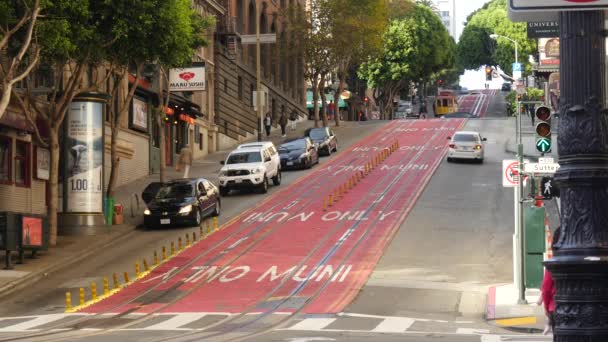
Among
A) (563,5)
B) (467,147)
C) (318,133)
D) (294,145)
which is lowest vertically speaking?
(467,147)

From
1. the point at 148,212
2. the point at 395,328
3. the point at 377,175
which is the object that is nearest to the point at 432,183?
the point at 377,175

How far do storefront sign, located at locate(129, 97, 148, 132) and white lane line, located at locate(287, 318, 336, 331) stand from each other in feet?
111

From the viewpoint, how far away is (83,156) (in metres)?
36.8

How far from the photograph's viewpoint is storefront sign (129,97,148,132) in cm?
5409

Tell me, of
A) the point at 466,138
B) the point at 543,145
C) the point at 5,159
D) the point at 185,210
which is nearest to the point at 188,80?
the point at 5,159

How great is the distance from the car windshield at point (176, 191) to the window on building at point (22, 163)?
19.4 feet

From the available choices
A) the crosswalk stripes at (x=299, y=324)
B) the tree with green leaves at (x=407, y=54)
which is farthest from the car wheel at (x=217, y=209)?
the tree with green leaves at (x=407, y=54)

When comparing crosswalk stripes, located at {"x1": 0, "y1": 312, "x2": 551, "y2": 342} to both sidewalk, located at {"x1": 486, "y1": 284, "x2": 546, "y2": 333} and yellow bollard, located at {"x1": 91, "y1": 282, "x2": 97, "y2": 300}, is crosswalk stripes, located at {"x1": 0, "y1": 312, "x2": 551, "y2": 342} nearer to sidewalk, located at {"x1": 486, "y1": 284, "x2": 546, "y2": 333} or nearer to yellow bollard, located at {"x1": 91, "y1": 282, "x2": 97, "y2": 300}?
sidewalk, located at {"x1": 486, "y1": 284, "x2": 546, "y2": 333}

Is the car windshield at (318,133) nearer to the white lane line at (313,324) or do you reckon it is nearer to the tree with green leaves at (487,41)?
the white lane line at (313,324)

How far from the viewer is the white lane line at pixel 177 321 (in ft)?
67.1

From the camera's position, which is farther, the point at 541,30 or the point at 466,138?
the point at 466,138

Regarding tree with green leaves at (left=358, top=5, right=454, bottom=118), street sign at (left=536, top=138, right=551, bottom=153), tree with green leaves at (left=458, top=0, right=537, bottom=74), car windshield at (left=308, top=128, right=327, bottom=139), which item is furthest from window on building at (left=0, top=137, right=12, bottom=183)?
tree with green leaves at (left=458, top=0, right=537, bottom=74)

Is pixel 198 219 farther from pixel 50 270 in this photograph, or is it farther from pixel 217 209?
pixel 50 270

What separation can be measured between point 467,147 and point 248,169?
1507 cm
